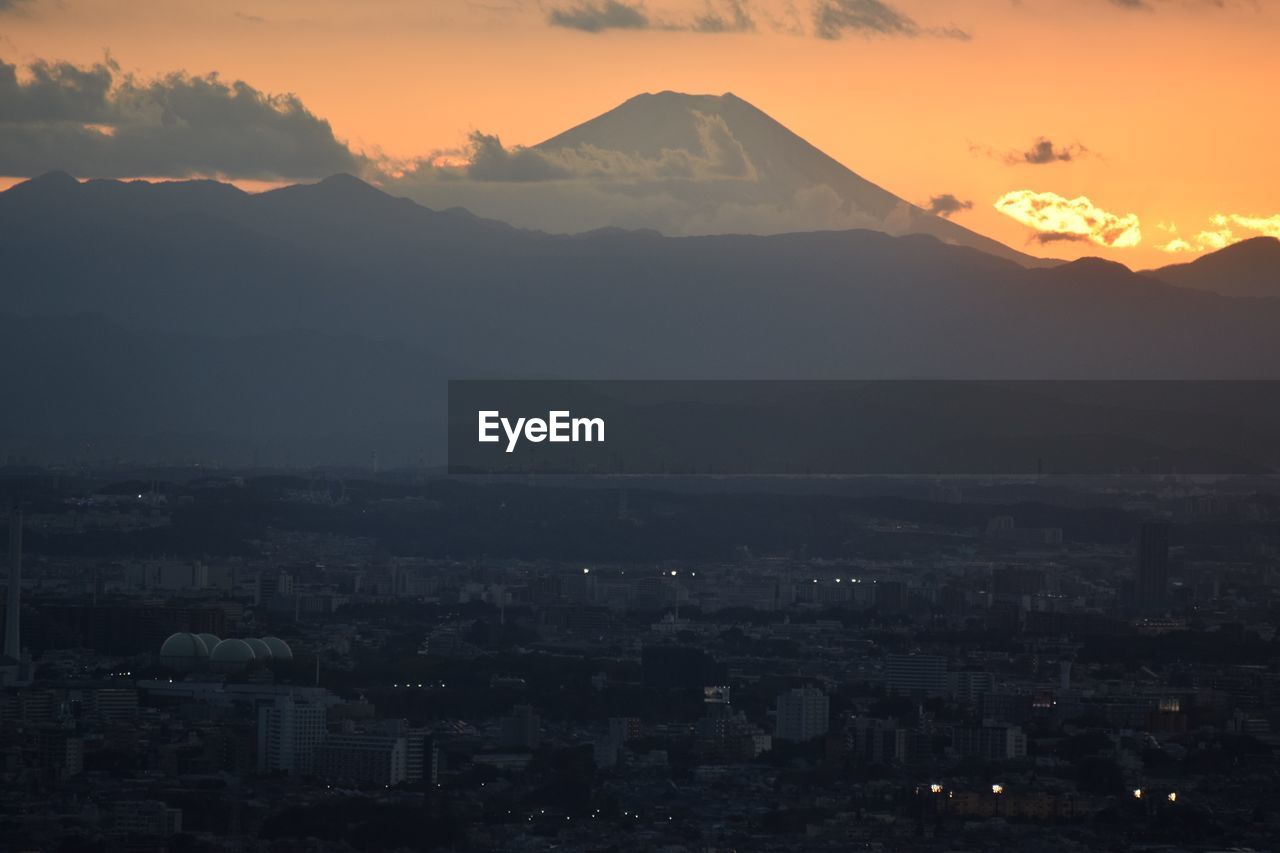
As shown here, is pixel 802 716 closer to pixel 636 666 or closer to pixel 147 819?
pixel 636 666

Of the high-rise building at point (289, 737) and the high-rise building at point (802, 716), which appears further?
A: the high-rise building at point (802, 716)

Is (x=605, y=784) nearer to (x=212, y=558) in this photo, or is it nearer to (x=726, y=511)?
(x=212, y=558)

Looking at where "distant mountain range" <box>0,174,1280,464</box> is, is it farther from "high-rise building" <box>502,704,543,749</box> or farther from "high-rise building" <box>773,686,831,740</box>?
"high-rise building" <box>502,704,543,749</box>

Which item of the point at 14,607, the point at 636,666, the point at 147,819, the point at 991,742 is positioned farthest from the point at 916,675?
the point at 147,819

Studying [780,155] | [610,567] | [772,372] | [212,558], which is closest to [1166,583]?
[610,567]

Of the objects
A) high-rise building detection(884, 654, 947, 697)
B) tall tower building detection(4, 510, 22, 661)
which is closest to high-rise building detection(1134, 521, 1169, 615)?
high-rise building detection(884, 654, 947, 697)

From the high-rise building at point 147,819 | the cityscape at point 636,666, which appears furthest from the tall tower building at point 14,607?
the high-rise building at point 147,819

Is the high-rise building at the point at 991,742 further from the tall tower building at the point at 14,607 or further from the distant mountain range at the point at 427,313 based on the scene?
the distant mountain range at the point at 427,313
